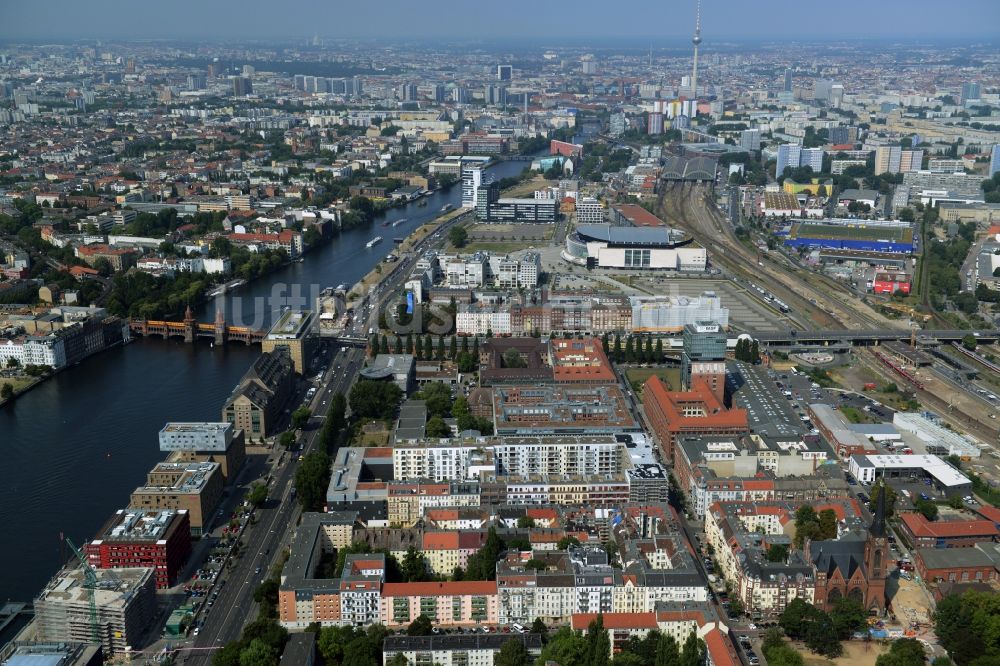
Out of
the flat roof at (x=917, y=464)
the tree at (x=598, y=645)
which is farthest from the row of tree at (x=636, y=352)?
the tree at (x=598, y=645)

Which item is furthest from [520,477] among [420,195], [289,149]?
[289,149]

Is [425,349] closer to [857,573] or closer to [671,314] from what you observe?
[671,314]

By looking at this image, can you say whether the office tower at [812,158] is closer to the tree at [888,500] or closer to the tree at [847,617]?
the tree at [888,500]

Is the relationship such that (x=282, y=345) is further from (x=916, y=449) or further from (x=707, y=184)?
(x=707, y=184)

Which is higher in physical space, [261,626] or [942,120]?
[942,120]

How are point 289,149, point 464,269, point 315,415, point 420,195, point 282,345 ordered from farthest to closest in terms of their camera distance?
point 289,149 → point 420,195 → point 464,269 → point 282,345 → point 315,415

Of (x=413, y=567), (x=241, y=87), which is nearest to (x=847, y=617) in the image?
(x=413, y=567)

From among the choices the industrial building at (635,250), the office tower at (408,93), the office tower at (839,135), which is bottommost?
the industrial building at (635,250)
